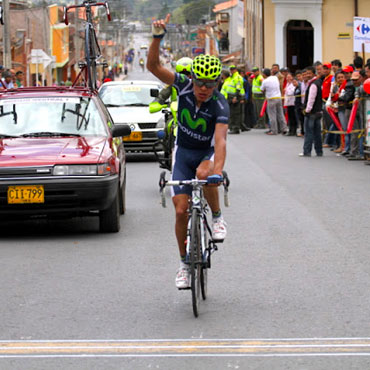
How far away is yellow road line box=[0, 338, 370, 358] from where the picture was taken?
6.05m

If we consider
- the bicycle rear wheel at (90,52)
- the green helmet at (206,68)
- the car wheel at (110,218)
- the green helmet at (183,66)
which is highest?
the bicycle rear wheel at (90,52)

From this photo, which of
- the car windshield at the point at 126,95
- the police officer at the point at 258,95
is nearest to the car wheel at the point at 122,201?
the car windshield at the point at 126,95

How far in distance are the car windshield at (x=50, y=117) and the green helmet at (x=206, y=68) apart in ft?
14.4

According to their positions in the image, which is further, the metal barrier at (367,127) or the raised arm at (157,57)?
the metal barrier at (367,127)

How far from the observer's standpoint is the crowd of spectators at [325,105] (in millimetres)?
19750

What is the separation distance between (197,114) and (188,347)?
6.75ft

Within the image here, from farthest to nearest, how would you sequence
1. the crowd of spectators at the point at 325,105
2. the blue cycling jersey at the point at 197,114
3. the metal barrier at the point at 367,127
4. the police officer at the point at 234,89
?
the police officer at the point at 234,89 < the crowd of spectators at the point at 325,105 < the metal barrier at the point at 367,127 < the blue cycling jersey at the point at 197,114

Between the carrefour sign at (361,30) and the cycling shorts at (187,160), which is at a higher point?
the carrefour sign at (361,30)

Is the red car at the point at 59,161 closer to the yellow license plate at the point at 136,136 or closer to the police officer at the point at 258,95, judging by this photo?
the yellow license plate at the point at 136,136

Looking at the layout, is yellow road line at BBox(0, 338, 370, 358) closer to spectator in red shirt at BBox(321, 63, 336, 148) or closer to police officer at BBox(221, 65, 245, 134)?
spectator in red shirt at BBox(321, 63, 336, 148)

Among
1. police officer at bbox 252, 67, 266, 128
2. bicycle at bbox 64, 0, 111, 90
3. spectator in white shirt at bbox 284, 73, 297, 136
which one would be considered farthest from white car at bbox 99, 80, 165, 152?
police officer at bbox 252, 67, 266, 128

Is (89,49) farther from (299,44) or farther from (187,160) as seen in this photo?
(299,44)

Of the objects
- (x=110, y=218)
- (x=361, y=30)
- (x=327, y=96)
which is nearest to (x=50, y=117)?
(x=110, y=218)

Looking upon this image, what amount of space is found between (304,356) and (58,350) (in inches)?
59.8
